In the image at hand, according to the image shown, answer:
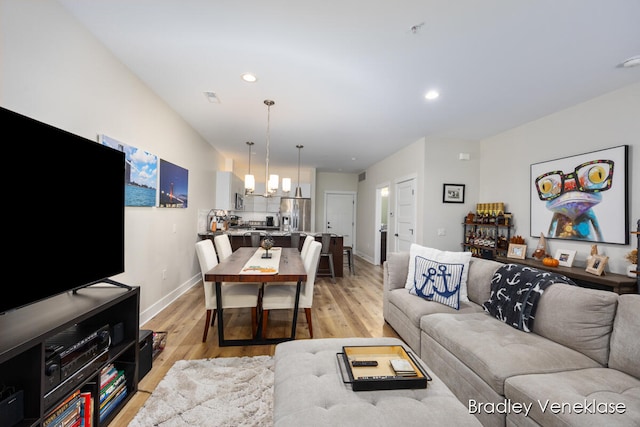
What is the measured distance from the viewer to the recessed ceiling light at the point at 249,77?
2.64m

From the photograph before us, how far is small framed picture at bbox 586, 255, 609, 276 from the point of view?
269 cm

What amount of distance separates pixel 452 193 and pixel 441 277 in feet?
8.72

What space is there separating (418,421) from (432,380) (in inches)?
12.2

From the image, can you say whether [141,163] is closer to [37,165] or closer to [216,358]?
[37,165]

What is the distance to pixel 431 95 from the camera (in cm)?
303

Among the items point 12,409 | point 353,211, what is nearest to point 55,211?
point 12,409

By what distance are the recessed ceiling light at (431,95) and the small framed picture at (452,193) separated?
75.4 inches

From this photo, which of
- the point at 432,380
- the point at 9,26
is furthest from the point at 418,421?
the point at 9,26

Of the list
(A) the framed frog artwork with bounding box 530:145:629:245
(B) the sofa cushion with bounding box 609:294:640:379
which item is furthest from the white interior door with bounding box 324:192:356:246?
(B) the sofa cushion with bounding box 609:294:640:379

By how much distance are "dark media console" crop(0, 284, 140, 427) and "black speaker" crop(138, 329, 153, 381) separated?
0.13 metres

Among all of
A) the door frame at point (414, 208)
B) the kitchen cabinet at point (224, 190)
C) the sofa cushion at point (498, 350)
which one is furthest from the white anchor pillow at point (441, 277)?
the kitchen cabinet at point (224, 190)

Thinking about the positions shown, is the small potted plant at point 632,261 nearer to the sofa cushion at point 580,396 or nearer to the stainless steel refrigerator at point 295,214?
the sofa cushion at point 580,396

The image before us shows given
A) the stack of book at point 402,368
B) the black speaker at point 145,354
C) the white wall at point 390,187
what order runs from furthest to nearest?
the white wall at point 390,187, the black speaker at point 145,354, the stack of book at point 402,368

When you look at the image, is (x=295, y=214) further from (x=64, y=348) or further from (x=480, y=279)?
(x=64, y=348)
